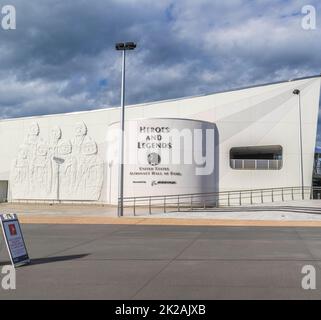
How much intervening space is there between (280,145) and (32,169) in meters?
20.7

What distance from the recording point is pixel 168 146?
111 feet

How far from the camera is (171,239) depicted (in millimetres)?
15203

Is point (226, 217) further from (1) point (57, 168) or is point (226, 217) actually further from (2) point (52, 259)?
(1) point (57, 168)

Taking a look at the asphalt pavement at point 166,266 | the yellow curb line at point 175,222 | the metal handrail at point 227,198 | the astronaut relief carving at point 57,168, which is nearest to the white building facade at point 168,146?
the astronaut relief carving at point 57,168

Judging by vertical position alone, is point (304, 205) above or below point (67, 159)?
below

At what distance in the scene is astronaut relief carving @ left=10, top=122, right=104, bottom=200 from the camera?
127 ft

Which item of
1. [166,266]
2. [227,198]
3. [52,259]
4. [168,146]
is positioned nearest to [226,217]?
[168,146]

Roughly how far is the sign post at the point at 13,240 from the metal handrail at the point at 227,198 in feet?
75.5

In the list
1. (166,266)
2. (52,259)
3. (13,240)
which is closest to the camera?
(166,266)

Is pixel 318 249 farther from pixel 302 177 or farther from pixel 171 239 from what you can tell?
pixel 302 177

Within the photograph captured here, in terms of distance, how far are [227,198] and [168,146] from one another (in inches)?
243

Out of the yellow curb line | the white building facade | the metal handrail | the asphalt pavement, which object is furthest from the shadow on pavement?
the white building facade

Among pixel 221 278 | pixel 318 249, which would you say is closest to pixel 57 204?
pixel 318 249
